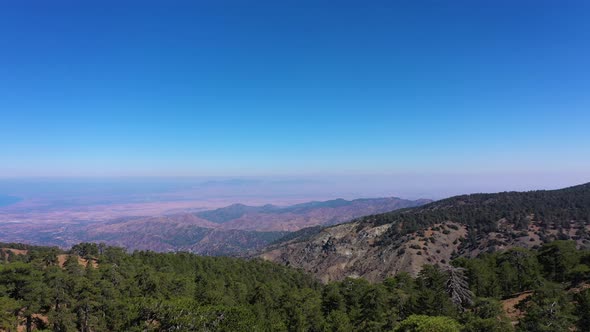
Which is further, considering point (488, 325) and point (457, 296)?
point (457, 296)

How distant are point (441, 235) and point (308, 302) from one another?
368ft

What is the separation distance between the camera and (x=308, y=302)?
45094mm

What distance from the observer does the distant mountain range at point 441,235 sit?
11994cm

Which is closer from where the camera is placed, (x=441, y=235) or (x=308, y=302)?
(x=308, y=302)

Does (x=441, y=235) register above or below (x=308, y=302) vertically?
below

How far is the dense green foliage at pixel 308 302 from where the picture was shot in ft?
111

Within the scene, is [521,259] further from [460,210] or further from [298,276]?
[460,210]

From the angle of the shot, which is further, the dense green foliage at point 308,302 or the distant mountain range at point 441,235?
the distant mountain range at point 441,235

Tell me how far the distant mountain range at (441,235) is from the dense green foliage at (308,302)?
5686cm

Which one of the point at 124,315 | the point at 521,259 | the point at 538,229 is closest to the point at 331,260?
the point at 538,229

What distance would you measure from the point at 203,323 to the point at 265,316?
12816 mm

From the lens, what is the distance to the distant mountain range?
120 meters

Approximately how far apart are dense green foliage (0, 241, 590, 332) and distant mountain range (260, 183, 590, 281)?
56.9 metres

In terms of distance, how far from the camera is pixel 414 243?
132125 millimetres
